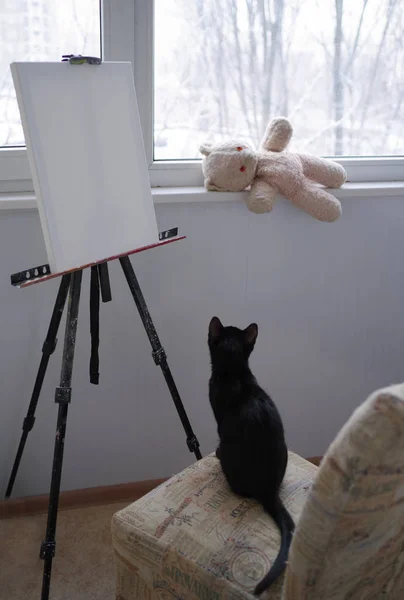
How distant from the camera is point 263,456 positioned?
1399 mm

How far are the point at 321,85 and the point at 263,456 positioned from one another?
120 centimetres

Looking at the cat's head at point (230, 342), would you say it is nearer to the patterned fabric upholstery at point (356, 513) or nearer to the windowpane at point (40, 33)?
the patterned fabric upholstery at point (356, 513)

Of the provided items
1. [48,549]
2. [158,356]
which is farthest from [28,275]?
Result: [48,549]

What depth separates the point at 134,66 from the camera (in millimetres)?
1831

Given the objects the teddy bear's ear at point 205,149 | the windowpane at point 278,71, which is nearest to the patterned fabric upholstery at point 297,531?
the teddy bear's ear at point 205,149

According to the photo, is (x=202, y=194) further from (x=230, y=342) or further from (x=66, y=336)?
(x=66, y=336)

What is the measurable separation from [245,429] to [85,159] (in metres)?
0.70

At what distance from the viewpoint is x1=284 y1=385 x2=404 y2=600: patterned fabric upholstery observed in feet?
2.53

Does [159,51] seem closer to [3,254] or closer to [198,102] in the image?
[198,102]

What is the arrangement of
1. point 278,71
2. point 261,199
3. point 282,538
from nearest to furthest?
point 282,538 → point 261,199 → point 278,71

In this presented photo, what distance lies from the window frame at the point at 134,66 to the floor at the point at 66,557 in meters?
1.00

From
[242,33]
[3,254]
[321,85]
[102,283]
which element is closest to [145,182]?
[102,283]

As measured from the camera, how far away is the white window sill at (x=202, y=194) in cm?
173

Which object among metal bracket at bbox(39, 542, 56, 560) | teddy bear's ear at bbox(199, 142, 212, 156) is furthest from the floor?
teddy bear's ear at bbox(199, 142, 212, 156)
